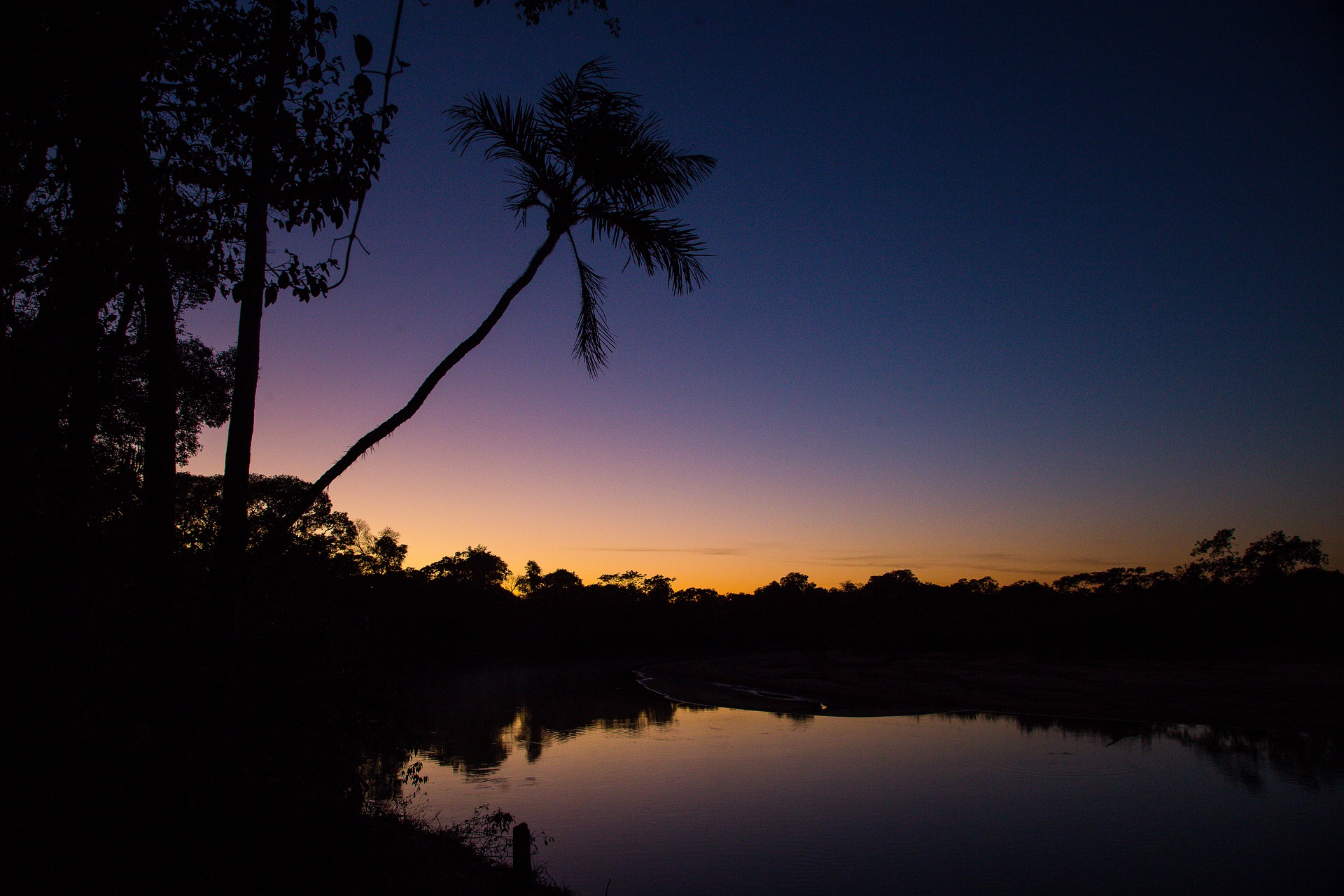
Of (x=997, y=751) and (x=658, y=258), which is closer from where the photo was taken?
(x=658, y=258)

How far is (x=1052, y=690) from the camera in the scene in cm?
3506

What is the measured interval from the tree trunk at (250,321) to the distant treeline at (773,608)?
473mm

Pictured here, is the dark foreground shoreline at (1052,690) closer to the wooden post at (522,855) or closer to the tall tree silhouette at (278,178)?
the wooden post at (522,855)

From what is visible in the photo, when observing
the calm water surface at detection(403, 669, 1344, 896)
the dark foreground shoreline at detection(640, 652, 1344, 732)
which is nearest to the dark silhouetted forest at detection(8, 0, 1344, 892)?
the calm water surface at detection(403, 669, 1344, 896)

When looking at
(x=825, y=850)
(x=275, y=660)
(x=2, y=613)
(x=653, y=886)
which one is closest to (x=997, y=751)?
(x=825, y=850)

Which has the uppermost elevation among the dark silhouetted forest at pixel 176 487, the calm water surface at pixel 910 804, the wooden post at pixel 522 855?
the dark silhouetted forest at pixel 176 487

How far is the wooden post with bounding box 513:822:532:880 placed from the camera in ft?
28.4

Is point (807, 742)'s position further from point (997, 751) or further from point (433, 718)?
point (433, 718)

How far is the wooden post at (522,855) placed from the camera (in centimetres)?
866

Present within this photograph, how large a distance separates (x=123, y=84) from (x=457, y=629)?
64.0 metres

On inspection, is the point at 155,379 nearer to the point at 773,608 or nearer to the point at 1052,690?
the point at 1052,690

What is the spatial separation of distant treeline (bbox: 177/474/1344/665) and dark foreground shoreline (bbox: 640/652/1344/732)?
12.6ft

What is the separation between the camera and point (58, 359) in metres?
4.98

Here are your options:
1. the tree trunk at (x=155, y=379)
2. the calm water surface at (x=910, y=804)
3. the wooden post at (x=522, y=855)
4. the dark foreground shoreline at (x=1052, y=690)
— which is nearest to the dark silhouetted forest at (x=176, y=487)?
the tree trunk at (x=155, y=379)
